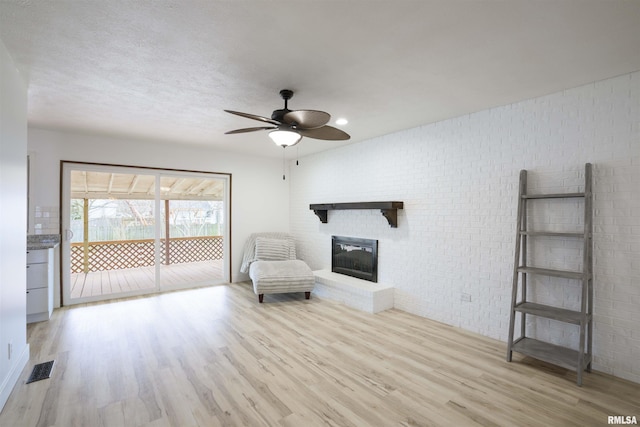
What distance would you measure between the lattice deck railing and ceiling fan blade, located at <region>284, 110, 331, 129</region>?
3856 mm

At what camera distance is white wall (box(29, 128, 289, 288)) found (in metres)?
4.15

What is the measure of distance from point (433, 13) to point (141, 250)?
5.29 m

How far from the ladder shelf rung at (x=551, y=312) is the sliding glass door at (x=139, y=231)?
15.3ft

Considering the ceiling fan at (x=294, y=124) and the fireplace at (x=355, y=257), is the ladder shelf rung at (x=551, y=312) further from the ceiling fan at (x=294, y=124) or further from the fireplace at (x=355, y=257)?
the ceiling fan at (x=294, y=124)

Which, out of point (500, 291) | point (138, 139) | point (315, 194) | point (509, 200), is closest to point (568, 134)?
point (509, 200)

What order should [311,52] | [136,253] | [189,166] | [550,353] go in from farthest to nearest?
[189,166], [136,253], [550,353], [311,52]

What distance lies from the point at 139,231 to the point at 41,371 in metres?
2.78

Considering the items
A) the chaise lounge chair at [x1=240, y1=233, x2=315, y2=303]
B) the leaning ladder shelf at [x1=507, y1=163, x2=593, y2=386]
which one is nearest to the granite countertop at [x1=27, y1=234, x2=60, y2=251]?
the chaise lounge chair at [x1=240, y1=233, x2=315, y2=303]

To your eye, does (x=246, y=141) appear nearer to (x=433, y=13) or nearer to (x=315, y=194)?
(x=315, y=194)

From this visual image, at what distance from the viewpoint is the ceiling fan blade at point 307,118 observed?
225cm

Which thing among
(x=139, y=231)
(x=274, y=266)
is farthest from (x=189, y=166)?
(x=274, y=266)

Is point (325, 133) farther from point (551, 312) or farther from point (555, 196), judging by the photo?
point (551, 312)

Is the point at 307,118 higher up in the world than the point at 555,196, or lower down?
higher up

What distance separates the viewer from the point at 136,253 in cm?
512
